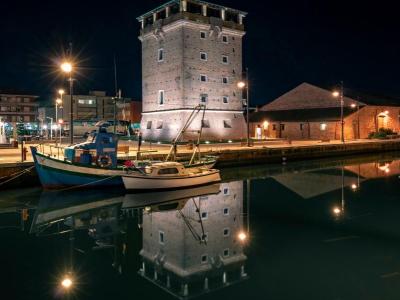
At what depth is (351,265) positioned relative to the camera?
39.6 feet

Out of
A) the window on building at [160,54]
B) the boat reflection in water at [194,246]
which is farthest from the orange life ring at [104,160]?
the window on building at [160,54]

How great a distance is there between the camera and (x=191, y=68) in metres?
45.5

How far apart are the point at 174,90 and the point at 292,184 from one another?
22053 mm

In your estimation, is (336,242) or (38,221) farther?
(38,221)

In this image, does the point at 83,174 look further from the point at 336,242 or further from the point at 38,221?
the point at 336,242

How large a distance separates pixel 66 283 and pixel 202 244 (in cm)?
519

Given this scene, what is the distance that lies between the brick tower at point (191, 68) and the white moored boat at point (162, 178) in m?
20.5

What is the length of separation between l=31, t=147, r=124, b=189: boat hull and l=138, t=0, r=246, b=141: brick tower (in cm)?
2178

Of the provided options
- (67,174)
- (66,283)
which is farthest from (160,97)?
(66,283)

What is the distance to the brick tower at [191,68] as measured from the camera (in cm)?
4528

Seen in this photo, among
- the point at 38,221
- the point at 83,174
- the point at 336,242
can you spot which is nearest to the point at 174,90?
the point at 83,174

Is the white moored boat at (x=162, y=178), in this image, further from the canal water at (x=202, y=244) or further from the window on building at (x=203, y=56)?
the window on building at (x=203, y=56)

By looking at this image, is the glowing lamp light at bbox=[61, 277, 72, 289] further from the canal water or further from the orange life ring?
the orange life ring

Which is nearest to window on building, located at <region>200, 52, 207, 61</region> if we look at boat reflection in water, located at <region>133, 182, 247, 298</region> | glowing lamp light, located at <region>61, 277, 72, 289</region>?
boat reflection in water, located at <region>133, 182, 247, 298</region>
